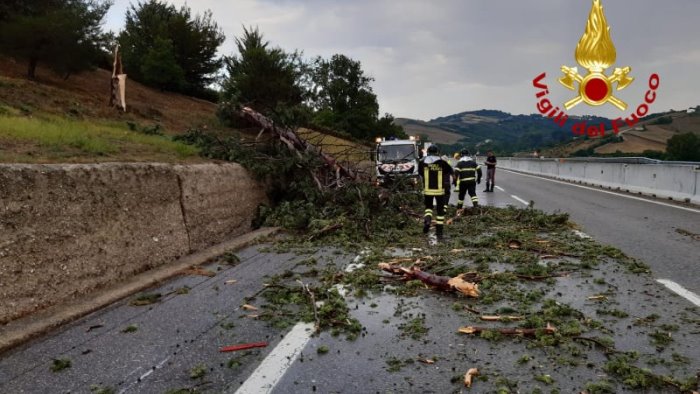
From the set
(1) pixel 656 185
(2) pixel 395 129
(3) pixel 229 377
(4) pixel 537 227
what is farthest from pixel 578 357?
(2) pixel 395 129

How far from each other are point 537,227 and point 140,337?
26.7ft

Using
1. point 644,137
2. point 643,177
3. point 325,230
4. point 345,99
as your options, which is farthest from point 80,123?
point 644,137

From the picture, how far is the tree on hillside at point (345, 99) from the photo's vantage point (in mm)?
55062

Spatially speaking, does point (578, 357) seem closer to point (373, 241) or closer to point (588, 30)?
point (373, 241)

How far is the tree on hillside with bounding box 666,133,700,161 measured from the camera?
53531mm

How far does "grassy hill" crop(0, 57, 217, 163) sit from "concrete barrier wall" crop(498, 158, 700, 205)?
46.6ft

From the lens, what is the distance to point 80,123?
958cm

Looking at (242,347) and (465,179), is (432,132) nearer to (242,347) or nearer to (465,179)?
(465,179)

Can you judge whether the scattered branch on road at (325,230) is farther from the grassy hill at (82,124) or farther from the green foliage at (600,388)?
the green foliage at (600,388)

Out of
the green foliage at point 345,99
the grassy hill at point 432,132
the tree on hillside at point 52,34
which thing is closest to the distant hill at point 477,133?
the grassy hill at point 432,132

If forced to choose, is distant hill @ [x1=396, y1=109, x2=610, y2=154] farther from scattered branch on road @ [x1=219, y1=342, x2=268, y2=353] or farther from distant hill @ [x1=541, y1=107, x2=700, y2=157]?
scattered branch on road @ [x1=219, y1=342, x2=268, y2=353]

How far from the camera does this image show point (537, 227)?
9992 mm

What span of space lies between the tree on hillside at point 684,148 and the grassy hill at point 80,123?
55.8 m

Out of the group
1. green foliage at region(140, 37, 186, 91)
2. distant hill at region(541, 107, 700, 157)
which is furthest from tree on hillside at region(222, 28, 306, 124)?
distant hill at region(541, 107, 700, 157)
